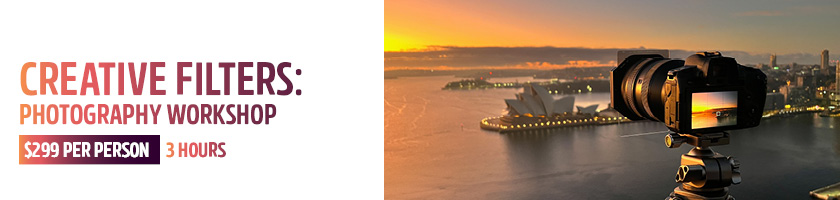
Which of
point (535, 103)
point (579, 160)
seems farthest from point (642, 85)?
point (535, 103)

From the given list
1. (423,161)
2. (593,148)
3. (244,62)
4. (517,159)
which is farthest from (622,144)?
(244,62)

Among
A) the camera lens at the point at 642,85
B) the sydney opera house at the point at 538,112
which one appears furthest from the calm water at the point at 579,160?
the camera lens at the point at 642,85

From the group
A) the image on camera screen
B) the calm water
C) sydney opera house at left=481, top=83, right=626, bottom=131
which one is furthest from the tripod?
sydney opera house at left=481, top=83, right=626, bottom=131

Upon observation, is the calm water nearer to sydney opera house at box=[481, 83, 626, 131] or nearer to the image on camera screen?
sydney opera house at box=[481, 83, 626, 131]

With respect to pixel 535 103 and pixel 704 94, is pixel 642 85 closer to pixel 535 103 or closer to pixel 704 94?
pixel 704 94

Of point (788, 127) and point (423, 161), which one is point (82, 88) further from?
point (788, 127)

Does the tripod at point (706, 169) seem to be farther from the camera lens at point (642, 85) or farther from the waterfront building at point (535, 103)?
the waterfront building at point (535, 103)
